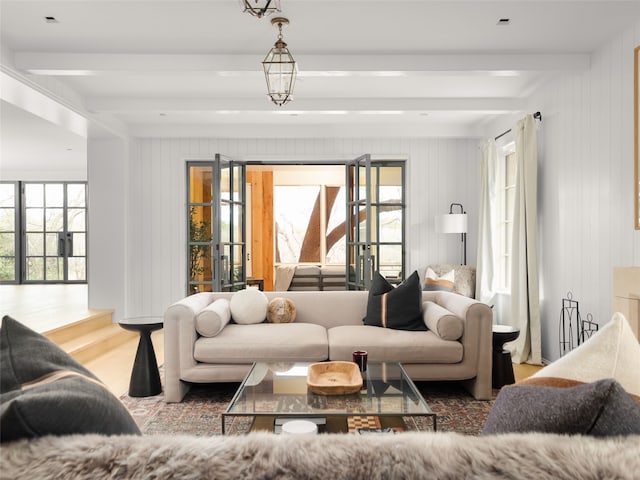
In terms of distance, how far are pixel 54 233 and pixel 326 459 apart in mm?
11400

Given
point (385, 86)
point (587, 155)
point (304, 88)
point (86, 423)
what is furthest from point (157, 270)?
point (86, 423)

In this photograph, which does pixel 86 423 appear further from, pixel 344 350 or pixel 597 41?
pixel 597 41

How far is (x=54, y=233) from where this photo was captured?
10859mm

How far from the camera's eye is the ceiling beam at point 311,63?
4.11 meters

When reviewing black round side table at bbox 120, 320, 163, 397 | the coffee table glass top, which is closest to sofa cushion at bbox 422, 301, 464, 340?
the coffee table glass top

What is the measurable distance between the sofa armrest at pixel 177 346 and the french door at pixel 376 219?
2.89 meters

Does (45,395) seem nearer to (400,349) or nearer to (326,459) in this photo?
(326,459)

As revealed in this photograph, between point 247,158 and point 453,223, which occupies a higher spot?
point 247,158

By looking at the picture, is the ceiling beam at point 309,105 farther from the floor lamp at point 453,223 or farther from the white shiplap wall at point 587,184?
the floor lamp at point 453,223

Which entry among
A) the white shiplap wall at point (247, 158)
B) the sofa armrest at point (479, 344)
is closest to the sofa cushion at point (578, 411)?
the sofa armrest at point (479, 344)

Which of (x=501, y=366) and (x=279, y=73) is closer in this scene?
(x=279, y=73)

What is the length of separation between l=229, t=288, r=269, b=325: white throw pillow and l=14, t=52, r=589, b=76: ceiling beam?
1.82 m

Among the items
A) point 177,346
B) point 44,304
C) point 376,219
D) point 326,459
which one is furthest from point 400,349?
point 44,304

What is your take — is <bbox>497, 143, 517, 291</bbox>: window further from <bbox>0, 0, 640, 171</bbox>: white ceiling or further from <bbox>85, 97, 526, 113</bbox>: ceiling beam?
<bbox>0, 0, 640, 171</bbox>: white ceiling
